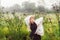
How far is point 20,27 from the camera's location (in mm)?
1261

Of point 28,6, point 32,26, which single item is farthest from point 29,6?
point 32,26

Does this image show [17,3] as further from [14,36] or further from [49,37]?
[49,37]

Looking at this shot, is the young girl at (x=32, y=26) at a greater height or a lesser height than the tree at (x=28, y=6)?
lesser

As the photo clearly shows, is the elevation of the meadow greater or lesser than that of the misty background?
lesser

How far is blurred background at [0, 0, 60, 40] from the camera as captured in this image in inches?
49.4

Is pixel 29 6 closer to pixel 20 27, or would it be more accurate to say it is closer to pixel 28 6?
pixel 28 6

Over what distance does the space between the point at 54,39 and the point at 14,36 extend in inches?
12.3

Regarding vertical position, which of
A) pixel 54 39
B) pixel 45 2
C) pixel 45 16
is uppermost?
pixel 45 2

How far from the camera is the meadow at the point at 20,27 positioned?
125 centimetres

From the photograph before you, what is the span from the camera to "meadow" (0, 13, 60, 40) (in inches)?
49.3

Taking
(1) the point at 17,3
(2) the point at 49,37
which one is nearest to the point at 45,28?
(2) the point at 49,37

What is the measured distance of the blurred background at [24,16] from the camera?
4.11 ft

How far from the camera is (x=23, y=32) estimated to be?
4.12ft

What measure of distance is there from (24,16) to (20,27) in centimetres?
9
